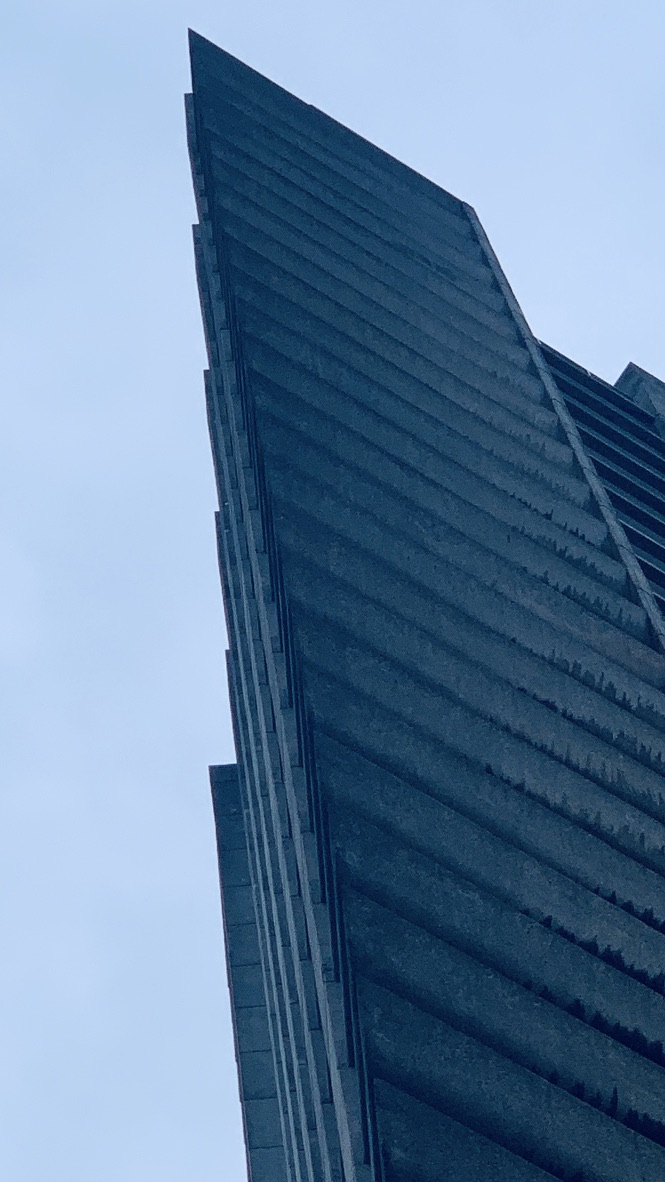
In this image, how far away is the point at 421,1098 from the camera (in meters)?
16.4

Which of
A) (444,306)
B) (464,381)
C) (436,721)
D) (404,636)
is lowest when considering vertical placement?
(436,721)

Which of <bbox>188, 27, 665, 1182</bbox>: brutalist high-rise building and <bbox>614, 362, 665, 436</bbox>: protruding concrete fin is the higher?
<bbox>614, 362, 665, 436</bbox>: protruding concrete fin

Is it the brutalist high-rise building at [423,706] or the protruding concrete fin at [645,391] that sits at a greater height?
the protruding concrete fin at [645,391]

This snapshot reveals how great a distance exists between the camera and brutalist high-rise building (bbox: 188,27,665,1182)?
1775 cm

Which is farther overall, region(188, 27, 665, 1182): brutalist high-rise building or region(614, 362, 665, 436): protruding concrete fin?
region(614, 362, 665, 436): protruding concrete fin

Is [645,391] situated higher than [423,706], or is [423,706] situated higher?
[645,391]

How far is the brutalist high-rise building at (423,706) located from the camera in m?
17.8

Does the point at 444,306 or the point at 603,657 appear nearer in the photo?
the point at 603,657

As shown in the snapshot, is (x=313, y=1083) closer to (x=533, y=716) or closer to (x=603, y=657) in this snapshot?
(x=533, y=716)

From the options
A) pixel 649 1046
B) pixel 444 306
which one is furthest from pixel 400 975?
pixel 444 306

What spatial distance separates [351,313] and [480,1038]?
72.7ft

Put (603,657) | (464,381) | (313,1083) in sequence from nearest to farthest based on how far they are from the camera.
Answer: (313,1083), (603,657), (464,381)

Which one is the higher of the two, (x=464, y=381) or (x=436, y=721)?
(x=464, y=381)

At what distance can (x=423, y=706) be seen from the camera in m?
22.9
